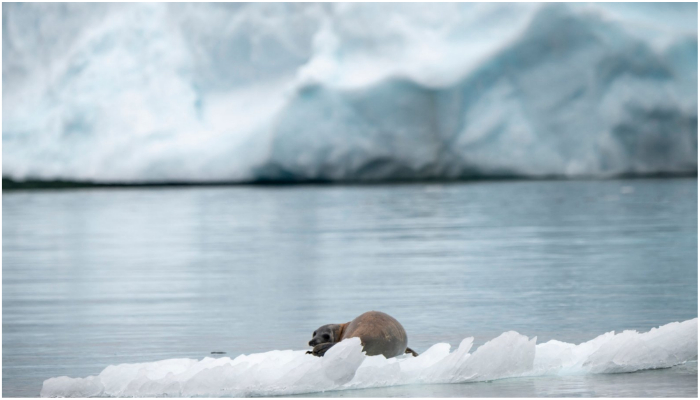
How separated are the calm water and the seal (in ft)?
0.88

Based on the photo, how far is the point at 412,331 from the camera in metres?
3.86

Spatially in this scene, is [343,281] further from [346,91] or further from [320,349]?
[346,91]

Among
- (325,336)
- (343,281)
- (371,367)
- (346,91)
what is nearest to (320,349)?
(325,336)

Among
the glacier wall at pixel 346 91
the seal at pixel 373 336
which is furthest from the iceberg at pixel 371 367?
the glacier wall at pixel 346 91

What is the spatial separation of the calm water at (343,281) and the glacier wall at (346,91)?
4659 millimetres

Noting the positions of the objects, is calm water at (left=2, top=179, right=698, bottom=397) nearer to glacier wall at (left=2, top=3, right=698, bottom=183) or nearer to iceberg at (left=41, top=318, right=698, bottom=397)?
iceberg at (left=41, top=318, right=698, bottom=397)

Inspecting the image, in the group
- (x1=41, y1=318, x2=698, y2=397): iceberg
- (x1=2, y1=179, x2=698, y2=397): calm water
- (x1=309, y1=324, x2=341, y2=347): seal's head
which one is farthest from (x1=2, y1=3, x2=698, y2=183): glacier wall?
(x1=309, y1=324, x2=341, y2=347): seal's head

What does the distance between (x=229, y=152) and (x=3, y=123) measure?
485cm

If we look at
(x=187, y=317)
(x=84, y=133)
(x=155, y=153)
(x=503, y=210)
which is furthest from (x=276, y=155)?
(x=187, y=317)

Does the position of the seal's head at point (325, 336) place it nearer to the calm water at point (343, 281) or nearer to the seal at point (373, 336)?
the seal at point (373, 336)

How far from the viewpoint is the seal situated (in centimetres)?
306

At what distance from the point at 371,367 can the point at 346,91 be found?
14.8m

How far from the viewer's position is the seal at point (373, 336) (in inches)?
121

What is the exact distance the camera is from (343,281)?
564 cm
